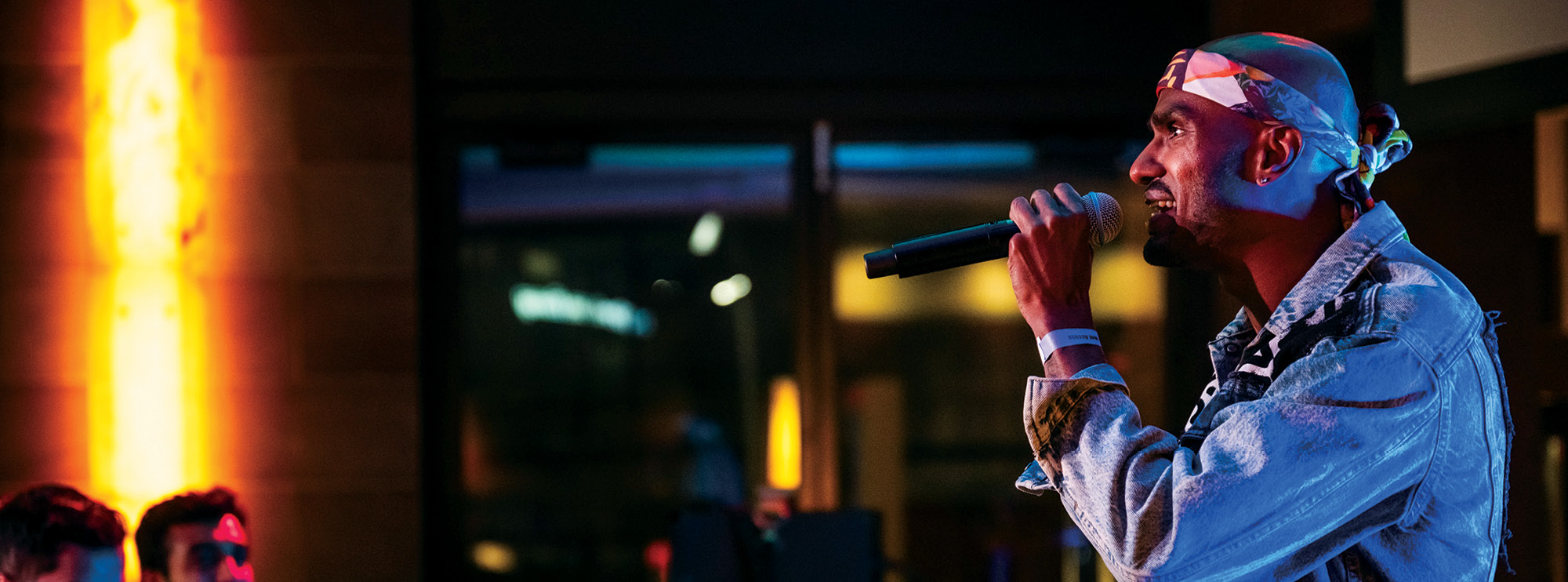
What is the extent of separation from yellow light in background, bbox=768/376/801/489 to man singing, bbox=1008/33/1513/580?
9.76ft

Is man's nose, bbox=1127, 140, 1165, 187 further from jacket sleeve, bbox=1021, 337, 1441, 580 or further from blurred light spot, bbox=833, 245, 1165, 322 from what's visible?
blurred light spot, bbox=833, 245, 1165, 322

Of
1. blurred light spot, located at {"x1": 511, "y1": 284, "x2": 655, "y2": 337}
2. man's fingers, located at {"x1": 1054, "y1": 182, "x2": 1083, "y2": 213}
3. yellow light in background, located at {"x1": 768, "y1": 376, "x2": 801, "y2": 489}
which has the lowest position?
yellow light in background, located at {"x1": 768, "y1": 376, "x2": 801, "y2": 489}

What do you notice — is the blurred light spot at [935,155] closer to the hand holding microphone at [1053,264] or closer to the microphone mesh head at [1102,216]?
the microphone mesh head at [1102,216]

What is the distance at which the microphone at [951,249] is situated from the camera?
47.1 inches

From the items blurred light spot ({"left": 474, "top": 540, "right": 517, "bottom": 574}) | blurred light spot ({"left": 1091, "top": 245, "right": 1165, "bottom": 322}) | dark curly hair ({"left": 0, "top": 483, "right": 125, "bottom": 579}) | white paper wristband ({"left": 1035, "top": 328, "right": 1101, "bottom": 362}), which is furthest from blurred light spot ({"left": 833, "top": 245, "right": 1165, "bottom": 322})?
white paper wristband ({"left": 1035, "top": 328, "right": 1101, "bottom": 362})

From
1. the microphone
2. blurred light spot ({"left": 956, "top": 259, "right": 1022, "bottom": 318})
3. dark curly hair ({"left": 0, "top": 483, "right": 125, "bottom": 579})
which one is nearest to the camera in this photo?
the microphone

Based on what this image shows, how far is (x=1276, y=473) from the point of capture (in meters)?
0.83

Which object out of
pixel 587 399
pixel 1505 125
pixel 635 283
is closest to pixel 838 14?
pixel 635 283

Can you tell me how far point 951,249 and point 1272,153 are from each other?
34 cm

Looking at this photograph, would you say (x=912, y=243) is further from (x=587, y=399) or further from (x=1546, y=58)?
(x=587, y=399)

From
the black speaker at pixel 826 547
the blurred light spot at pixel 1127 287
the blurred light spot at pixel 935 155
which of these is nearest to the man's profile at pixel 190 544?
the black speaker at pixel 826 547

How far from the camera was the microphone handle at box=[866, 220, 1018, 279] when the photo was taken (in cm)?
120

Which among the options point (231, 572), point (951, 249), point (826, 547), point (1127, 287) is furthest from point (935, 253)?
point (1127, 287)

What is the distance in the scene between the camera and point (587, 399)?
13.5 feet
